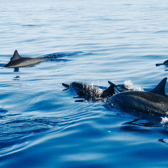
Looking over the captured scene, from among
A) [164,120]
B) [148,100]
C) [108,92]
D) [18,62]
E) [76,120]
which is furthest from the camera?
[18,62]

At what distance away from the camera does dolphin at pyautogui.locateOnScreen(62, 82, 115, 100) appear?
364 inches

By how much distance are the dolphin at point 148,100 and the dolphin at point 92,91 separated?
31.9 inches

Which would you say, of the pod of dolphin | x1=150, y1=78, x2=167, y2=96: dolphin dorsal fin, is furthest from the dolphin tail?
x1=150, y1=78, x2=167, y2=96: dolphin dorsal fin

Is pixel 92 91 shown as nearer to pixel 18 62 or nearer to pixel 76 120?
pixel 76 120

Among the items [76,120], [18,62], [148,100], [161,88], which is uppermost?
[18,62]

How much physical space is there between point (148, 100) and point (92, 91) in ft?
8.03

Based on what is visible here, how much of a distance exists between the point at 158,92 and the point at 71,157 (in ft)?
10.9

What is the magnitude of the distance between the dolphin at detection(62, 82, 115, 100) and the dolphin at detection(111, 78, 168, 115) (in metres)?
0.81

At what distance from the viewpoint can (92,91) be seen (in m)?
9.83

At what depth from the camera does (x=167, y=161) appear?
16.9 feet

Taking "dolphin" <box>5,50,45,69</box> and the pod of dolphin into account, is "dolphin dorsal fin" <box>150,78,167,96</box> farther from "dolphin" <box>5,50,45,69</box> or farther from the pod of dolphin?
"dolphin" <box>5,50,45,69</box>

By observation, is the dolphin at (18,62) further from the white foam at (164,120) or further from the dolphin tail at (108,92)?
the white foam at (164,120)

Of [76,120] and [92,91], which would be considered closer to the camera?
[76,120]

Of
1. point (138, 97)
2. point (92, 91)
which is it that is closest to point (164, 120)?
point (138, 97)
